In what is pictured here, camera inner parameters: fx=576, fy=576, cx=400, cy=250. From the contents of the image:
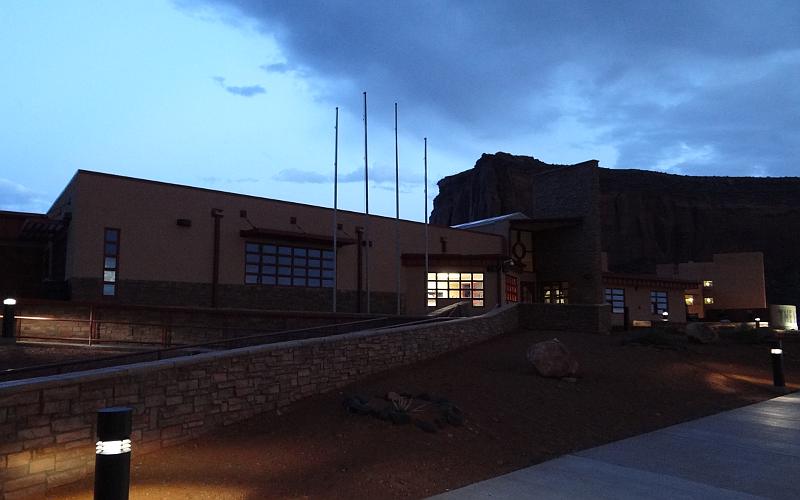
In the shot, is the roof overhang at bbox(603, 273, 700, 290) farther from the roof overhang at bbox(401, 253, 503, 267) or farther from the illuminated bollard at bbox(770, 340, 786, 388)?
the illuminated bollard at bbox(770, 340, 786, 388)

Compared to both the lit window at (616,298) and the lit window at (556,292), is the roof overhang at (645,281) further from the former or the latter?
the lit window at (556,292)

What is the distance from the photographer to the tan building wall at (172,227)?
19734 mm

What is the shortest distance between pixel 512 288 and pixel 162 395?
84.4ft

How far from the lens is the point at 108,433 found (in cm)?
412

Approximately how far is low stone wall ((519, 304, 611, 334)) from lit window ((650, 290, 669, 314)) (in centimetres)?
2193

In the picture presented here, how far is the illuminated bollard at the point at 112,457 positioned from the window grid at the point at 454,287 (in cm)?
2477

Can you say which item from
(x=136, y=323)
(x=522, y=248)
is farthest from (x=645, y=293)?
(x=136, y=323)

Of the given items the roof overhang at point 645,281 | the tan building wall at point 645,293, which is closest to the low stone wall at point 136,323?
the roof overhang at point 645,281

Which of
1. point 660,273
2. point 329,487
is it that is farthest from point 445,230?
point 660,273

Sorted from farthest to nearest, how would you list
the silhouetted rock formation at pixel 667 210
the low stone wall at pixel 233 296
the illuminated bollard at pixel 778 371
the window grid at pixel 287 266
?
1. the silhouetted rock formation at pixel 667 210
2. the window grid at pixel 287 266
3. the low stone wall at pixel 233 296
4. the illuminated bollard at pixel 778 371

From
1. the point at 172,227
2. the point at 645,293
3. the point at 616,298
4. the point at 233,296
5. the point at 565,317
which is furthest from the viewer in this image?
the point at 645,293

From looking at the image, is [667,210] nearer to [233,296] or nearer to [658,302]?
[658,302]

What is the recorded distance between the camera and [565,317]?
69.8 feet

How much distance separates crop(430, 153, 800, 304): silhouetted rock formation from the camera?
3615 inches
